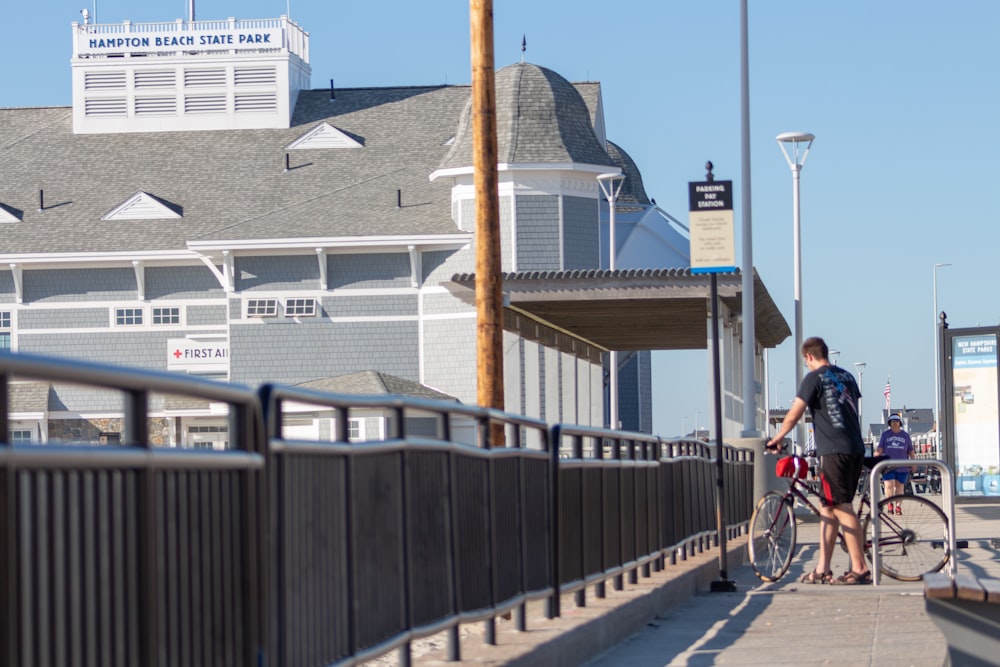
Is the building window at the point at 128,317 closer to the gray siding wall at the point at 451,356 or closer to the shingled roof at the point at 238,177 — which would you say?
the shingled roof at the point at 238,177

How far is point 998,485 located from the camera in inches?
843

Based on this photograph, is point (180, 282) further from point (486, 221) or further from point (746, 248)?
point (486, 221)

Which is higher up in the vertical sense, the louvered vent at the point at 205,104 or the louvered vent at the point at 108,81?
the louvered vent at the point at 108,81

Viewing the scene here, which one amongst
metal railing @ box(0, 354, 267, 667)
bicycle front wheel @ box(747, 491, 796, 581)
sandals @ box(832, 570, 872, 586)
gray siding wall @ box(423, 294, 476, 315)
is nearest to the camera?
metal railing @ box(0, 354, 267, 667)

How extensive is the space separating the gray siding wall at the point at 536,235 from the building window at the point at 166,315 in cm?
1135

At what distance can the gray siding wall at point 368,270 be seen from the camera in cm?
Result: 4950

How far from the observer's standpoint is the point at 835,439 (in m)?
13.1

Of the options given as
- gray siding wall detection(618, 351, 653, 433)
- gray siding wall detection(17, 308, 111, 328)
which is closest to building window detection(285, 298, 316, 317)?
gray siding wall detection(17, 308, 111, 328)

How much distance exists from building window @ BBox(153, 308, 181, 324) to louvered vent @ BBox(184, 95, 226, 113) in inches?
382

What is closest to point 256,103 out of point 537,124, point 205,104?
point 205,104

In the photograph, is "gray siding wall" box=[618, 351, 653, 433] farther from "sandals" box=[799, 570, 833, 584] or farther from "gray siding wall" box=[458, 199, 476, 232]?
"sandals" box=[799, 570, 833, 584]

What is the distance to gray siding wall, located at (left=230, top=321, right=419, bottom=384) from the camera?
48.8 meters

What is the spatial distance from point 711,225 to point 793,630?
170 inches

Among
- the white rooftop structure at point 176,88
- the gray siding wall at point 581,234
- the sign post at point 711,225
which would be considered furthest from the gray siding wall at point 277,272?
the sign post at point 711,225
